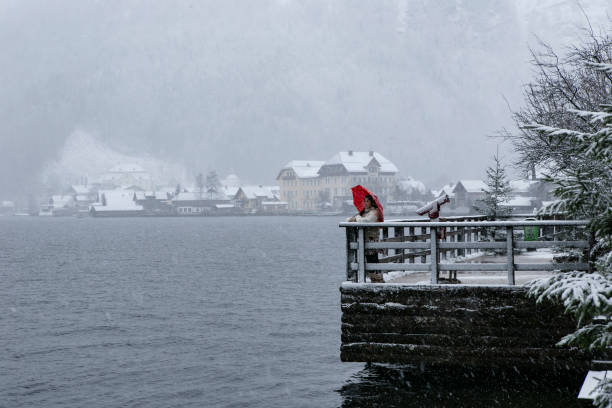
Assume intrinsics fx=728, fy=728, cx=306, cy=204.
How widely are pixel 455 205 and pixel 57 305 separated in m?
175

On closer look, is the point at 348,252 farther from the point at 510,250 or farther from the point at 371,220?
the point at 510,250

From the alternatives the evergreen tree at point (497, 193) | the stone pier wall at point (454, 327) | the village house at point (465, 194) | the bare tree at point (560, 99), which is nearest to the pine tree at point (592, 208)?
the stone pier wall at point (454, 327)

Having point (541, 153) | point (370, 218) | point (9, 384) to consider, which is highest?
point (541, 153)

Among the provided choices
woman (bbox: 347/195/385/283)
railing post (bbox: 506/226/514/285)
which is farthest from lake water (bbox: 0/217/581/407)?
woman (bbox: 347/195/385/283)

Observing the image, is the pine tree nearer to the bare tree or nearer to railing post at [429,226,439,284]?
railing post at [429,226,439,284]

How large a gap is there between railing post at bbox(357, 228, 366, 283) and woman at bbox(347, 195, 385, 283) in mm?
395

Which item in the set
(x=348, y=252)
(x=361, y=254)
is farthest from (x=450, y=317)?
(x=348, y=252)

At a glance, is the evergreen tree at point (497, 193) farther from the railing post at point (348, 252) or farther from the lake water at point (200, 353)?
the railing post at point (348, 252)

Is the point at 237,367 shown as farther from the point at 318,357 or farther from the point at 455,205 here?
the point at 455,205

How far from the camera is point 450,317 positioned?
12805 millimetres

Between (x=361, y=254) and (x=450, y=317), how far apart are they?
1912mm

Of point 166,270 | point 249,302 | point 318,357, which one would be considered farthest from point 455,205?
point 318,357

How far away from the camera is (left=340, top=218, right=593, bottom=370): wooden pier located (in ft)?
40.7

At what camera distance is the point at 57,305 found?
32.9 meters
